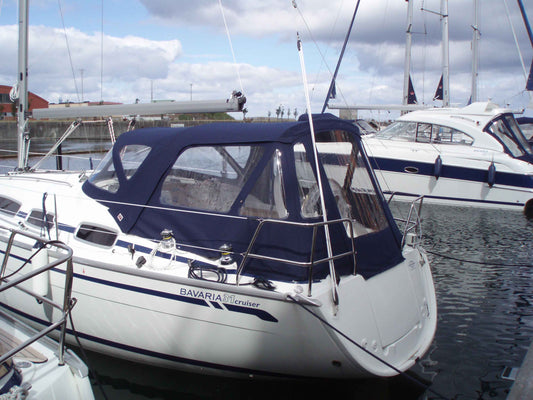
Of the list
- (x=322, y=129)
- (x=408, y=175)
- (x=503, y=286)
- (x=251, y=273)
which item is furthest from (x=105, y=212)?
(x=408, y=175)

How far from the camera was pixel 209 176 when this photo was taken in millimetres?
5078

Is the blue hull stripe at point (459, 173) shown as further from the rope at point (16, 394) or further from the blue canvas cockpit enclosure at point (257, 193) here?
the rope at point (16, 394)

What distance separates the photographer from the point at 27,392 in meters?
2.90

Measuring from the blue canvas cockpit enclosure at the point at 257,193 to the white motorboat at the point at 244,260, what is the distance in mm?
14

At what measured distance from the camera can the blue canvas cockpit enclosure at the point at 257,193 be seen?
4441 millimetres

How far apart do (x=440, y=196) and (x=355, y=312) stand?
11.0m

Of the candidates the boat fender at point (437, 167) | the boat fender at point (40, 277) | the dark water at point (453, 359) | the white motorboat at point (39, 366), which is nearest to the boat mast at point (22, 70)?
the boat fender at point (40, 277)

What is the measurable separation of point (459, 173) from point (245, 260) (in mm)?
11374

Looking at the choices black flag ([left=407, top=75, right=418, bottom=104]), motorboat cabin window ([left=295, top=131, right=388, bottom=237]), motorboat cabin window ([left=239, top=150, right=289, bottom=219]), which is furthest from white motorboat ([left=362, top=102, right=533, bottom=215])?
motorboat cabin window ([left=239, top=150, right=289, bottom=219])

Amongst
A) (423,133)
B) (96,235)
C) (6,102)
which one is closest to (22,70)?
(96,235)

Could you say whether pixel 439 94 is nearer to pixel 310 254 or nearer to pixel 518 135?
pixel 518 135

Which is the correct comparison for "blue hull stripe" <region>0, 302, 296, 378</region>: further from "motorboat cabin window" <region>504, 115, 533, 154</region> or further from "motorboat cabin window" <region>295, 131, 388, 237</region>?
"motorboat cabin window" <region>504, 115, 533, 154</region>

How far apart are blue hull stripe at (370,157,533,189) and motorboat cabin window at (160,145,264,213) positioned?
378 inches

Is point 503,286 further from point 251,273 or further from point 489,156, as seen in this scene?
point 489,156
